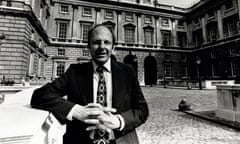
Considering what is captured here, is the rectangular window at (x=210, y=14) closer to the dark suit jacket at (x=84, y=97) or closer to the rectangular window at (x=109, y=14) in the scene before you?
the rectangular window at (x=109, y=14)

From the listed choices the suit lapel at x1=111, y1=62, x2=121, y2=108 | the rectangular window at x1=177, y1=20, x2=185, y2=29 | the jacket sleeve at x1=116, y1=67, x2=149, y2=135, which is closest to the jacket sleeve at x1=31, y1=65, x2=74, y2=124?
the suit lapel at x1=111, y1=62, x2=121, y2=108

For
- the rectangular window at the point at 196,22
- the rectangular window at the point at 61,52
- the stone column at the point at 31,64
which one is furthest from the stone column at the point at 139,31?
the stone column at the point at 31,64

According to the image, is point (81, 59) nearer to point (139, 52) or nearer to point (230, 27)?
point (139, 52)

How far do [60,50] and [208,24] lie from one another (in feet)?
87.3

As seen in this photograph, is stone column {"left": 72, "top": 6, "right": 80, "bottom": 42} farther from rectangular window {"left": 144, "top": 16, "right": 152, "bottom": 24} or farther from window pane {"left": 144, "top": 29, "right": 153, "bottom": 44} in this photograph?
rectangular window {"left": 144, "top": 16, "right": 152, "bottom": 24}

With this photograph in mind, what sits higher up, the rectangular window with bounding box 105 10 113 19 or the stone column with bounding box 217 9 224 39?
the rectangular window with bounding box 105 10 113 19

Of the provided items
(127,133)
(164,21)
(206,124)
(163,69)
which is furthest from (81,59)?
(127,133)

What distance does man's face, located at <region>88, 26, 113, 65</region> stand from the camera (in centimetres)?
125

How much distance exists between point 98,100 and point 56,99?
35 centimetres

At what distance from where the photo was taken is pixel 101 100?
1235 millimetres

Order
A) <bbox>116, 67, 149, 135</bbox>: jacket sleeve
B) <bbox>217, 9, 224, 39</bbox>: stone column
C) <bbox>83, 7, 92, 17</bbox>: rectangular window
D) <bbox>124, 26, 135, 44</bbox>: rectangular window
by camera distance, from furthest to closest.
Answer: <bbox>124, 26, 135, 44</bbox>: rectangular window < <bbox>83, 7, 92, 17</bbox>: rectangular window < <bbox>217, 9, 224, 39</bbox>: stone column < <bbox>116, 67, 149, 135</bbox>: jacket sleeve

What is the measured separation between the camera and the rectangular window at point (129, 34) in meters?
25.7

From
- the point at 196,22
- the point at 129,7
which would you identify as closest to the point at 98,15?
the point at 129,7

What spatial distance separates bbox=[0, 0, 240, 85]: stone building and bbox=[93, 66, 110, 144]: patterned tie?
18.1 metres
